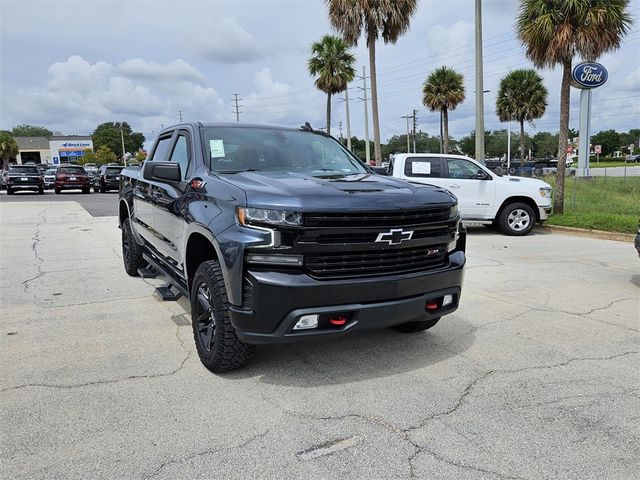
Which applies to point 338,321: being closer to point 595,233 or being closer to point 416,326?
point 416,326

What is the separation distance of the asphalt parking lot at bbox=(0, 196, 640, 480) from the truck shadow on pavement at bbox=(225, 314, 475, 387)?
0.02 m

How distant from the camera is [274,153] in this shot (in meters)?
4.61

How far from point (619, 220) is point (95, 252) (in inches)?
429

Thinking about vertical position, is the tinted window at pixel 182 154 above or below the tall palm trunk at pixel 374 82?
below

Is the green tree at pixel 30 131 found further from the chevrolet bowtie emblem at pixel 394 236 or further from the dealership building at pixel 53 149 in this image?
the chevrolet bowtie emblem at pixel 394 236

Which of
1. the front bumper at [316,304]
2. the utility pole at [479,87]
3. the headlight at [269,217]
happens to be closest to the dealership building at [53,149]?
the utility pole at [479,87]

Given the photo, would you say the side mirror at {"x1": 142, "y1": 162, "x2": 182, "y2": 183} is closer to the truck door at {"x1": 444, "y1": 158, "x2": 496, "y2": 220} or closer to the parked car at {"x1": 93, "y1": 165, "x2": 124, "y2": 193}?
the truck door at {"x1": 444, "y1": 158, "x2": 496, "y2": 220}

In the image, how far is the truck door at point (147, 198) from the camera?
17.6ft

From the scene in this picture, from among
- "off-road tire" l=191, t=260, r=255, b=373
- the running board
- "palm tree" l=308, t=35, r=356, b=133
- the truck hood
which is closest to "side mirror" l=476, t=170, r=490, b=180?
the truck hood

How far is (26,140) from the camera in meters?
108

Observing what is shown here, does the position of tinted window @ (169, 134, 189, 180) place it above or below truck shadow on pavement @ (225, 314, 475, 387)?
above

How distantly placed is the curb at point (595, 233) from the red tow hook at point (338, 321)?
9323mm

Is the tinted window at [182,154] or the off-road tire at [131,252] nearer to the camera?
the tinted window at [182,154]

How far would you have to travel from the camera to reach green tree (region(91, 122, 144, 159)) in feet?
385
